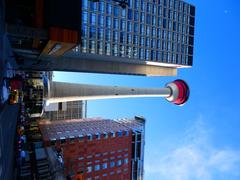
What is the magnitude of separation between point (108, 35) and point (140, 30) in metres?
11.2

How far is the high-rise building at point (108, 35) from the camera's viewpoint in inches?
998

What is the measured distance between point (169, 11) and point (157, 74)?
19696mm

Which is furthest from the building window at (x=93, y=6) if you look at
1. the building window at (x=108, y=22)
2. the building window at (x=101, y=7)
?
the building window at (x=108, y=22)

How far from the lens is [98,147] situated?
166 feet

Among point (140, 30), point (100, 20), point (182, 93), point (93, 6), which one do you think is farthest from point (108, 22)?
point (182, 93)

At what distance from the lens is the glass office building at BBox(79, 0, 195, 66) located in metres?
52.9

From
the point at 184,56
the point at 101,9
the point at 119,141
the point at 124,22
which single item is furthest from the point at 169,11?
the point at 119,141

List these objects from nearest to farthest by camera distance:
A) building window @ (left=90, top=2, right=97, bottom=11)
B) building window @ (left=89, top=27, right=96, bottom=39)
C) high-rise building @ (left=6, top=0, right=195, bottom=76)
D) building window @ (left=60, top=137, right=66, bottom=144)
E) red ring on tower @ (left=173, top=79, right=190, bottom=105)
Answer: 1. high-rise building @ (left=6, top=0, right=195, bottom=76)
2. building window @ (left=60, top=137, right=66, bottom=144)
3. building window @ (left=89, top=27, right=96, bottom=39)
4. building window @ (left=90, top=2, right=97, bottom=11)
5. red ring on tower @ (left=173, top=79, right=190, bottom=105)

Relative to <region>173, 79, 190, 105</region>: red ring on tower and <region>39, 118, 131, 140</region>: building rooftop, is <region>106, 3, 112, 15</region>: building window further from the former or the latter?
<region>39, 118, 131, 140</region>: building rooftop

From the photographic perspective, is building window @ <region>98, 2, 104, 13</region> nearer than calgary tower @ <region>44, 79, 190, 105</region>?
No

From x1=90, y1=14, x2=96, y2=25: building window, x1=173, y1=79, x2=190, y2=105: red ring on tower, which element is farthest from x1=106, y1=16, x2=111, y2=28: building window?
x1=173, y1=79, x2=190, y2=105: red ring on tower

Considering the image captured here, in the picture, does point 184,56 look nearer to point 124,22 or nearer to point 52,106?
point 124,22

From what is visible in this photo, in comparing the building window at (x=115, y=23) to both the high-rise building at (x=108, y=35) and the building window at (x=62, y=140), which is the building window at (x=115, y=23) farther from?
the building window at (x=62, y=140)

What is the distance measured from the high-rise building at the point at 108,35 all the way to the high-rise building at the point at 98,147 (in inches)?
584
